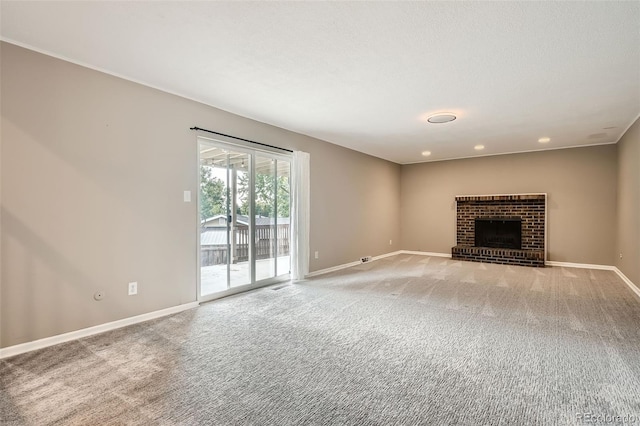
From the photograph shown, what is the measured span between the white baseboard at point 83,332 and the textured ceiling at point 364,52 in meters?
2.45

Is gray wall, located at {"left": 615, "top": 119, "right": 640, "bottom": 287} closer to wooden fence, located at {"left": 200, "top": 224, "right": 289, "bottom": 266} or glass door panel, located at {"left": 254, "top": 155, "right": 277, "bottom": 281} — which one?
wooden fence, located at {"left": 200, "top": 224, "right": 289, "bottom": 266}

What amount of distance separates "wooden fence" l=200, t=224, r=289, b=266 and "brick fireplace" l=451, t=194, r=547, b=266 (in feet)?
14.7

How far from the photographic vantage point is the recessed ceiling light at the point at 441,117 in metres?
4.21

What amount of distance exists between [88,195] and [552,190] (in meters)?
8.01

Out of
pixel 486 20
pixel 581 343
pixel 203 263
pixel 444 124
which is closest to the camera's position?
pixel 486 20

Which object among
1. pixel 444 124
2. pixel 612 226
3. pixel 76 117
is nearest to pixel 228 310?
pixel 76 117

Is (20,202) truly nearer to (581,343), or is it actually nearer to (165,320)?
(165,320)

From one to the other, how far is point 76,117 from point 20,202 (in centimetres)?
88

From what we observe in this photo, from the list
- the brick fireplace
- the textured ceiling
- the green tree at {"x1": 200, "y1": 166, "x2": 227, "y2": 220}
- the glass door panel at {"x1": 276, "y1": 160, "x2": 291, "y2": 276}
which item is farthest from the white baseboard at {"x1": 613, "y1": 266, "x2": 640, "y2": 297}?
the green tree at {"x1": 200, "y1": 166, "x2": 227, "y2": 220}

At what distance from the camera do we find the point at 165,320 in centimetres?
324

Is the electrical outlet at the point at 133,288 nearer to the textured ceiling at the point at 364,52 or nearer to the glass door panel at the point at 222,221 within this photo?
the glass door panel at the point at 222,221

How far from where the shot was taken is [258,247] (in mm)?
4625

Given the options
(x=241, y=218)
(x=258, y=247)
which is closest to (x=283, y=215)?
(x=258, y=247)

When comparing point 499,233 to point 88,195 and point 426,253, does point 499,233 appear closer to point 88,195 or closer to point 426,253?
point 426,253
